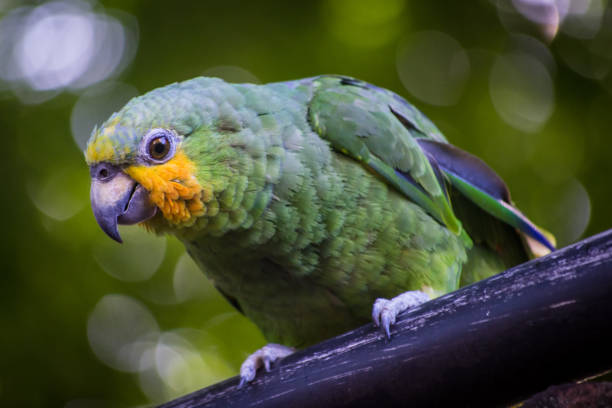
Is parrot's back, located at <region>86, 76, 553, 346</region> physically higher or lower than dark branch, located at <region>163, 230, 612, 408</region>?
higher

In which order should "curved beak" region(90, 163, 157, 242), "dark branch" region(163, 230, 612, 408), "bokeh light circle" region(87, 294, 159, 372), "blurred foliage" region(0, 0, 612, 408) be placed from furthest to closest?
"bokeh light circle" region(87, 294, 159, 372) → "blurred foliage" region(0, 0, 612, 408) → "curved beak" region(90, 163, 157, 242) → "dark branch" region(163, 230, 612, 408)

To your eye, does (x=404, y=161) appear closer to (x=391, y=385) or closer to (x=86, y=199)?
(x=391, y=385)

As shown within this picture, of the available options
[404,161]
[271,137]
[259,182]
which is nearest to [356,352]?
[259,182]

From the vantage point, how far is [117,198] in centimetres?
213

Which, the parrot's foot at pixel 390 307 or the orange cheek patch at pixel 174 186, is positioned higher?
the orange cheek patch at pixel 174 186

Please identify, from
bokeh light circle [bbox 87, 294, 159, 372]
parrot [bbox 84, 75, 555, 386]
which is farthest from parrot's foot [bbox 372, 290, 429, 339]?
bokeh light circle [bbox 87, 294, 159, 372]


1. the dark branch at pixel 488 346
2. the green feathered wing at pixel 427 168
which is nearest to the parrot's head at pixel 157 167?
the green feathered wing at pixel 427 168

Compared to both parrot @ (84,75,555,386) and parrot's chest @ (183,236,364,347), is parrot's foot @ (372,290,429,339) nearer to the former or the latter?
parrot @ (84,75,555,386)

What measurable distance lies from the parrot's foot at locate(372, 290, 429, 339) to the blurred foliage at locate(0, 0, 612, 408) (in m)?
1.94

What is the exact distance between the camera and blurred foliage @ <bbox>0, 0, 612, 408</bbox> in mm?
3926

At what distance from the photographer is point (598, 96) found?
3.94m

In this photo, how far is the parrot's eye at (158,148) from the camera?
212 cm

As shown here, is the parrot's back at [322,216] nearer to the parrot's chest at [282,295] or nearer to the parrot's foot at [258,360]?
the parrot's chest at [282,295]

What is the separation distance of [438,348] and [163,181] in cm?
113
